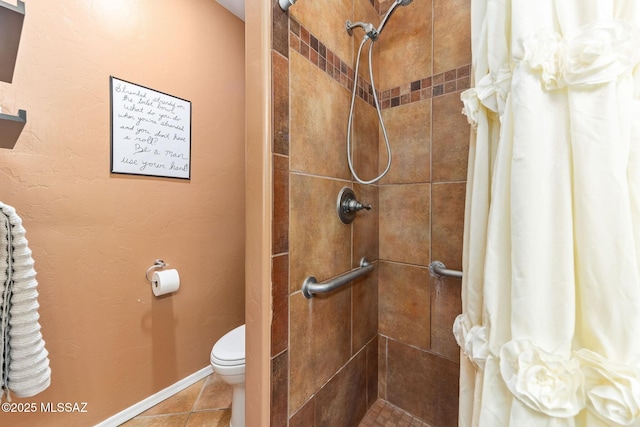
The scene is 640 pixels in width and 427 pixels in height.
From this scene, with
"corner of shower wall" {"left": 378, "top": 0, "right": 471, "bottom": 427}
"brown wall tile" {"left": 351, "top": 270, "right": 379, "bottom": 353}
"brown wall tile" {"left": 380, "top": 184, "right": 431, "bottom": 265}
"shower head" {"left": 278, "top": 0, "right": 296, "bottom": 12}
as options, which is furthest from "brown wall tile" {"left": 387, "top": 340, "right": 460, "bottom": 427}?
"shower head" {"left": 278, "top": 0, "right": 296, "bottom": 12}

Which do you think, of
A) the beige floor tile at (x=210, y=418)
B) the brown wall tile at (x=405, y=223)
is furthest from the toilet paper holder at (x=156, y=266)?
the brown wall tile at (x=405, y=223)

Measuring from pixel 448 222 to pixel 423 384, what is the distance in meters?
0.82

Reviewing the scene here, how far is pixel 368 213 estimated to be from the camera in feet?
4.24

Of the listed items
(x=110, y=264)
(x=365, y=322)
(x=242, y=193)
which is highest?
(x=242, y=193)

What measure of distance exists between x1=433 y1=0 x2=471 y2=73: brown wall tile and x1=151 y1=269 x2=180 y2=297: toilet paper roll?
1835 millimetres

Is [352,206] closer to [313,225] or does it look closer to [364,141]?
[313,225]

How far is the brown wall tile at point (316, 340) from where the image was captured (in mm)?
896

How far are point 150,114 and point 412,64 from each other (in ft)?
4.99

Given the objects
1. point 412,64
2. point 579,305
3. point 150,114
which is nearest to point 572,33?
point 579,305

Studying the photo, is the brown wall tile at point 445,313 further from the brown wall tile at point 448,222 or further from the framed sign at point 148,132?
the framed sign at point 148,132

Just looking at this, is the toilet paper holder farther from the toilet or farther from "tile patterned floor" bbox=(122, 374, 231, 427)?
"tile patterned floor" bbox=(122, 374, 231, 427)

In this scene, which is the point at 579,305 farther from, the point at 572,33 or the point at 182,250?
the point at 182,250

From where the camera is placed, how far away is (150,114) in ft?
5.00

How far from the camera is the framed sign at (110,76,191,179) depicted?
1.40 meters
